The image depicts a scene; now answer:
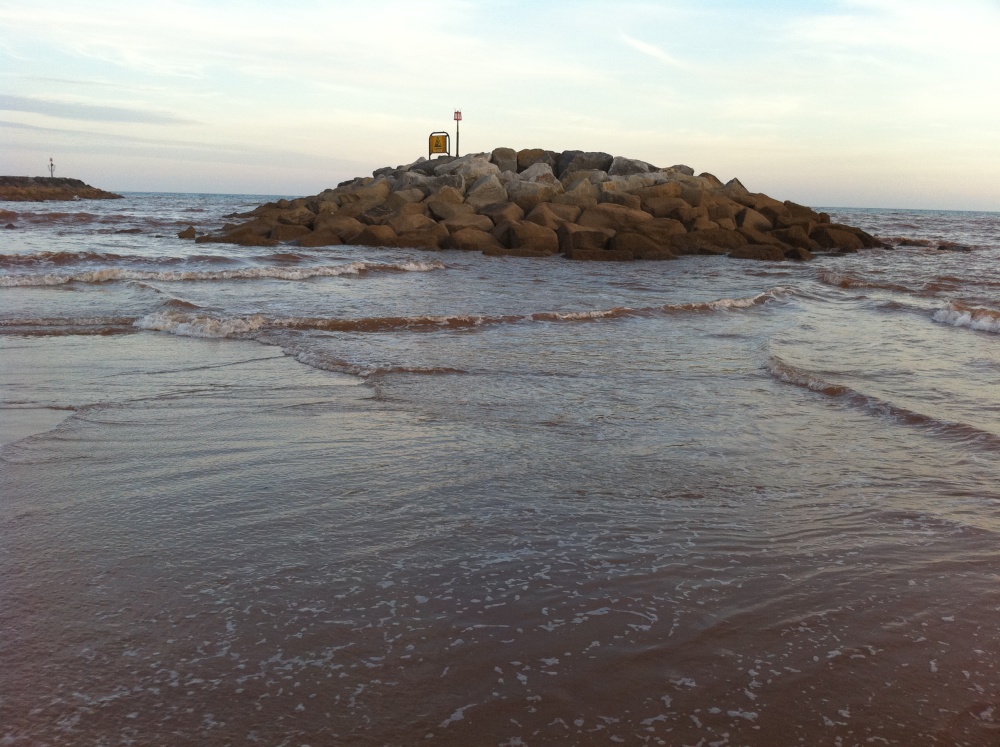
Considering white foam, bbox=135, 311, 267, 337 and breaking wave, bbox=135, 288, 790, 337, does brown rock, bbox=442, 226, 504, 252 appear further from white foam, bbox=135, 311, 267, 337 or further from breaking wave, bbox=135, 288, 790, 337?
white foam, bbox=135, 311, 267, 337

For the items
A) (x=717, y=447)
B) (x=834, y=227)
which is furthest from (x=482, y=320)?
(x=834, y=227)

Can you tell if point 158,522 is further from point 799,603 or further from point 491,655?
point 799,603

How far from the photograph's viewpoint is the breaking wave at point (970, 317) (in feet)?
32.7

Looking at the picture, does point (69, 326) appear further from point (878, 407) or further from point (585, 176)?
point (585, 176)

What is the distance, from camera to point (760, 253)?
21891mm

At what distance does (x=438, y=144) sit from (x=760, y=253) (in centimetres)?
2081

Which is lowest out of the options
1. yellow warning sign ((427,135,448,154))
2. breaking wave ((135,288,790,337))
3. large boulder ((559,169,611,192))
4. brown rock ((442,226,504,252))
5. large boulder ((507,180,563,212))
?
breaking wave ((135,288,790,337))

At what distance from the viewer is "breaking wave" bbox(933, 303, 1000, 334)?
32.7ft

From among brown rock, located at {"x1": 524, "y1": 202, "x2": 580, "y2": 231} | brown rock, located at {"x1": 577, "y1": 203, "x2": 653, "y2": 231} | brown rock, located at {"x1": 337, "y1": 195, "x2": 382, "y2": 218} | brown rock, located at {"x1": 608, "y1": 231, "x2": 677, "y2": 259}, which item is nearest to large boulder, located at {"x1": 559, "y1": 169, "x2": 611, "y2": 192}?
brown rock, located at {"x1": 524, "y1": 202, "x2": 580, "y2": 231}

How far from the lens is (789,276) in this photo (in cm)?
1720

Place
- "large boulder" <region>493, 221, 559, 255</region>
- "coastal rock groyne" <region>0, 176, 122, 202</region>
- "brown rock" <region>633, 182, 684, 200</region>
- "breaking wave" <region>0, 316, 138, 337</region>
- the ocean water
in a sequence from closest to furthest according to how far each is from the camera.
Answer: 1. the ocean water
2. "breaking wave" <region>0, 316, 138, 337</region>
3. "large boulder" <region>493, 221, 559, 255</region>
4. "brown rock" <region>633, 182, 684, 200</region>
5. "coastal rock groyne" <region>0, 176, 122, 202</region>

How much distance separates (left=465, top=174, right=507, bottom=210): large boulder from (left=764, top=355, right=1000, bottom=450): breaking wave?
62.1 ft

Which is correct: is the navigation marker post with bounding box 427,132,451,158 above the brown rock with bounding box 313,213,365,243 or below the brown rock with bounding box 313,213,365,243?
above

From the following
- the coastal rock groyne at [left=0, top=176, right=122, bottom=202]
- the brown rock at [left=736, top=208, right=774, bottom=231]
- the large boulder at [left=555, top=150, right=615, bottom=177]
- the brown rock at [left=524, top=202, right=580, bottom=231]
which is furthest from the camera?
the coastal rock groyne at [left=0, top=176, right=122, bottom=202]
